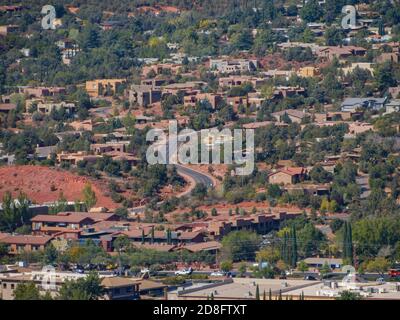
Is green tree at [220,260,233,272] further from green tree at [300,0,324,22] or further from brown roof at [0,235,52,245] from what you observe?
green tree at [300,0,324,22]

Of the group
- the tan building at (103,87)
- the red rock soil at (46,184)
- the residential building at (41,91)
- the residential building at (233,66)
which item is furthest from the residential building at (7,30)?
the red rock soil at (46,184)

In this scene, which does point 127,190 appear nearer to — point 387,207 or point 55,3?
point 387,207

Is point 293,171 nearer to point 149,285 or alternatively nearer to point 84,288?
point 149,285

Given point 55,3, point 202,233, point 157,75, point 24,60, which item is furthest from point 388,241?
point 55,3

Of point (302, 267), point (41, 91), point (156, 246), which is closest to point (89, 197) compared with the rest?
point (156, 246)

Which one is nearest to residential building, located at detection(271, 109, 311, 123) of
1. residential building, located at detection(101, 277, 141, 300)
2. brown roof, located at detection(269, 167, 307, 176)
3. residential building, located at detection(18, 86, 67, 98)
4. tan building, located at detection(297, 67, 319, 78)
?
tan building, located at detection(297, 67, 319, 78)

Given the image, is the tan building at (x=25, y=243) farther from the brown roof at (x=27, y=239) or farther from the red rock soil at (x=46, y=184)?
the red rock soil at (x=46, y=184)
